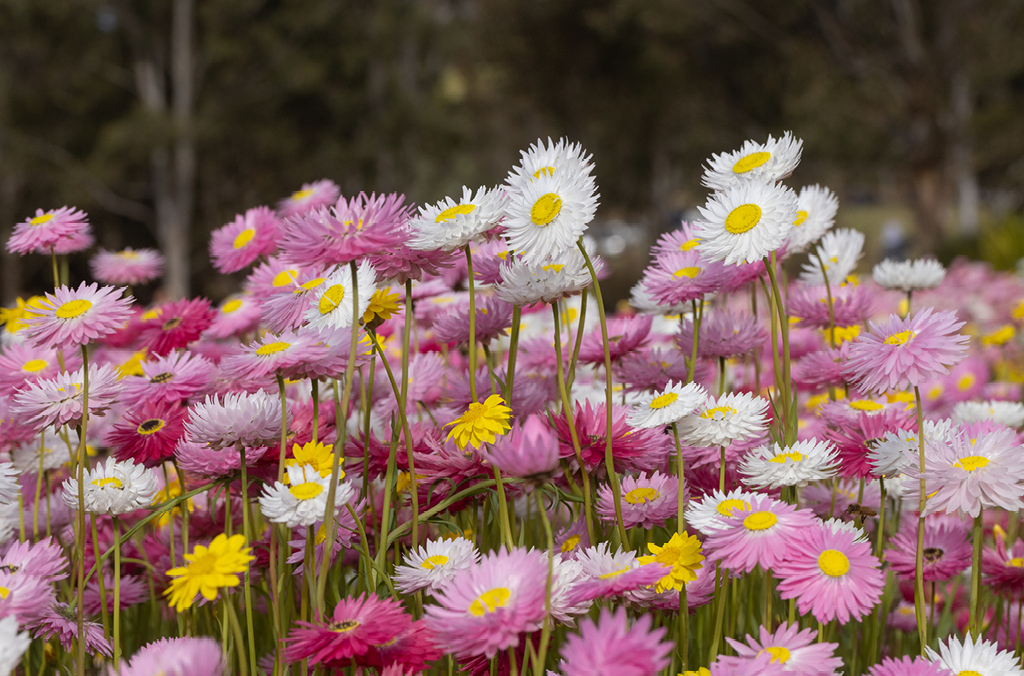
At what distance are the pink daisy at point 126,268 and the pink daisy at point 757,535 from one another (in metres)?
1.45

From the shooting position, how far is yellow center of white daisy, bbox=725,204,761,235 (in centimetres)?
119

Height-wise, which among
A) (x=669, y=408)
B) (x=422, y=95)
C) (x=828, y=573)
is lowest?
(x=828, y=573)

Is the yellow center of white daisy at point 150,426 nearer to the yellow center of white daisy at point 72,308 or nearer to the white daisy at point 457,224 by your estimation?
the yellow center of white daisy at point 72,308

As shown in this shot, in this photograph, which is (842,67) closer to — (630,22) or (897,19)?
(897,19)

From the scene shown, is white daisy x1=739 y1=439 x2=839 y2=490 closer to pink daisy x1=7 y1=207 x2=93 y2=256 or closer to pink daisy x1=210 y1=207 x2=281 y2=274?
pink daisy x1=210 y1=207 x2=281 y2=274

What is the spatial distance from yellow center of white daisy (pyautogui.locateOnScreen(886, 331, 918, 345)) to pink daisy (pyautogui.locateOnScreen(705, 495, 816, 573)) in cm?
26

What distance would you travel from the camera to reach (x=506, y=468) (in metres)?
0.81

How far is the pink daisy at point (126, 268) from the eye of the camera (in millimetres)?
2040

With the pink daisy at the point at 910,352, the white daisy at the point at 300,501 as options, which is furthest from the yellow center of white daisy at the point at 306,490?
the pink daisy at the point at 910,352

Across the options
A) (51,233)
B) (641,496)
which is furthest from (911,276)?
(51,233)

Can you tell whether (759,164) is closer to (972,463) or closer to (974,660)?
(972,463)

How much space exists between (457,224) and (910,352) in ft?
1.90

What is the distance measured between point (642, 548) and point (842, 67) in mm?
12283

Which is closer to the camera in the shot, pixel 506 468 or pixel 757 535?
pixel 506 468
